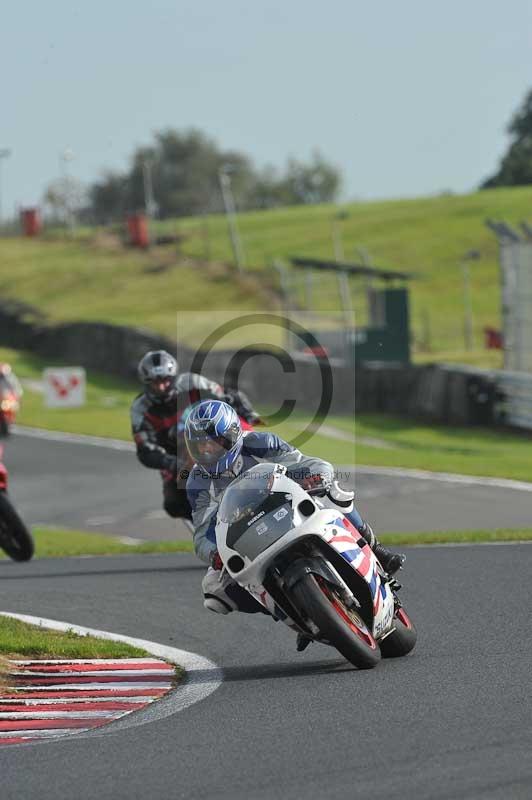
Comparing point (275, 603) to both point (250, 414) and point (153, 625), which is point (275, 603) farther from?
point (250, 414)

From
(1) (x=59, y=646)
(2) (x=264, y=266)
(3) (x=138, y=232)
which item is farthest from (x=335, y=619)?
(3) (x=138, y=232)

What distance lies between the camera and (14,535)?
13969mm

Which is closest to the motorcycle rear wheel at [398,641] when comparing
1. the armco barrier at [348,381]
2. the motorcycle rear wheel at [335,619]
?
the motorcycle rear wheel at [335,619]

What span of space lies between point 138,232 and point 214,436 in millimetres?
59667

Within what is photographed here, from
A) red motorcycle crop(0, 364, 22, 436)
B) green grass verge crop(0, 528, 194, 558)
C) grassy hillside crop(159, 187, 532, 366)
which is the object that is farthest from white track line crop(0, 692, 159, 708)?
grassy hillside crop(159, 187, 532, 366)

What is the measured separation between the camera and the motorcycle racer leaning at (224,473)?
7.87 meters

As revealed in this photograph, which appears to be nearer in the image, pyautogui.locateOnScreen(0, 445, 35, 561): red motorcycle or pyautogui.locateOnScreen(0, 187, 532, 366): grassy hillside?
pyautogui.locateOnScreen(0, 445, 35, 561): red motorcycle

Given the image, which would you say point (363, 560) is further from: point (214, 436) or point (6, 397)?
point (6, 397)

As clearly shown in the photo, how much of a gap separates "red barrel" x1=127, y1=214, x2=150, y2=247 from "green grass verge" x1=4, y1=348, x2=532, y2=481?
29.0 metres

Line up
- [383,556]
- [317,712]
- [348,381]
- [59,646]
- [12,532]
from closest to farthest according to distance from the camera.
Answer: [317,712]
[383,556]
[59,646]
[12,532]
[348,381]

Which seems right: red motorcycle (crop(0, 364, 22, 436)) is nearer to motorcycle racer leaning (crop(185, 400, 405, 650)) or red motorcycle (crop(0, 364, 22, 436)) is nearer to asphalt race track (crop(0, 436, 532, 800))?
asphalt race track (crop(0, 436, 532, 800))

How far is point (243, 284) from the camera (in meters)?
57.2

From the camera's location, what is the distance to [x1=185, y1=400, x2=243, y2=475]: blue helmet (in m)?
7.83

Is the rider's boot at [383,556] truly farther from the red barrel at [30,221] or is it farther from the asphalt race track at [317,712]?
the red barrel at [30,221]
